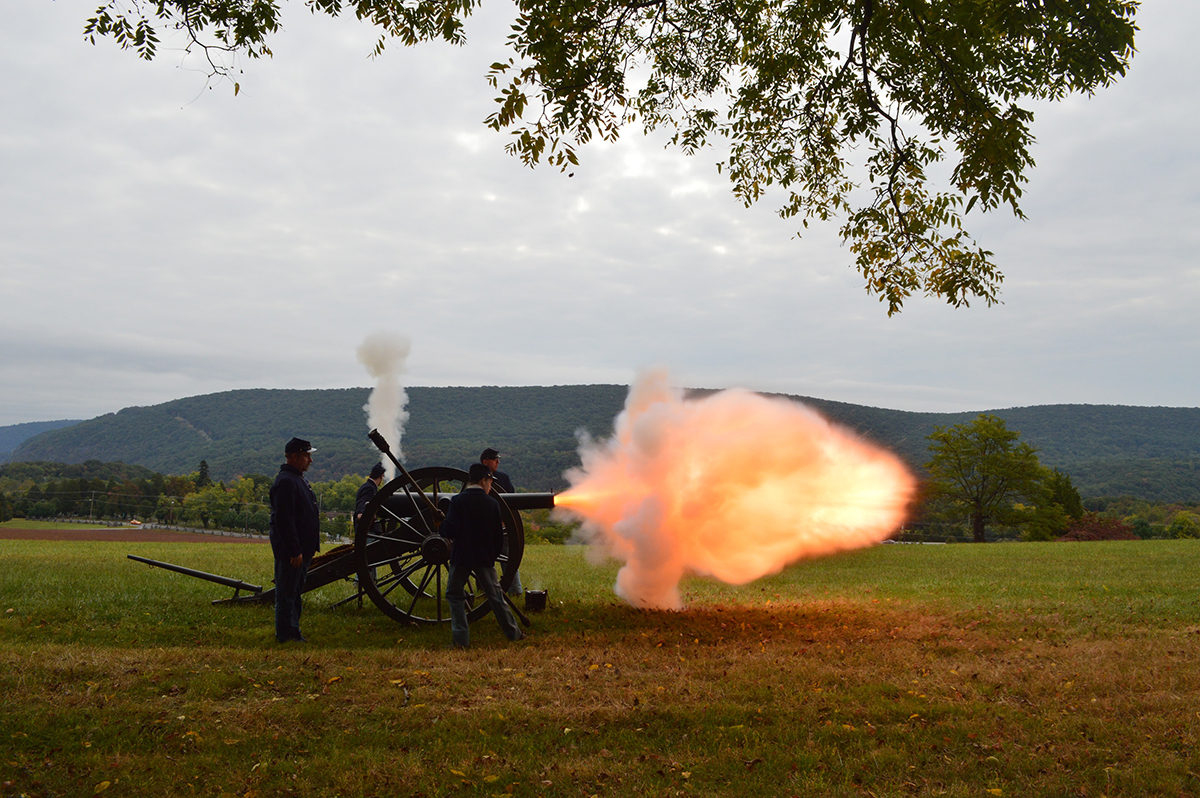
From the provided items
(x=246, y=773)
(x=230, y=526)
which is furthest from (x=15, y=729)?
(x=230, y=526)

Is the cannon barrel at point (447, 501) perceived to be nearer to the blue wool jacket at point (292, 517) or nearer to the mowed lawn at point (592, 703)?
the blue wool jacket at point (292, 517)

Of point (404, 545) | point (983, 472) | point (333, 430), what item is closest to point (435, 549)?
point (404, 545)

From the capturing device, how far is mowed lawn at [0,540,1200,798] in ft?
14.4

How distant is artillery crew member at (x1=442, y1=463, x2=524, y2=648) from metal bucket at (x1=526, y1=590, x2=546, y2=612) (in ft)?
4.73

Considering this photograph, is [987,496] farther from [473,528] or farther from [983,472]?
[473,528]

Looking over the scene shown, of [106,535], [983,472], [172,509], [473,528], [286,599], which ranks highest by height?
[473,528]

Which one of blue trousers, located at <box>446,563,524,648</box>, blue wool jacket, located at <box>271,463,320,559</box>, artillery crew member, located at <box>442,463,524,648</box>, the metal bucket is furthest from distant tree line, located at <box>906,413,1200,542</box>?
blue wool jacket, located at <box>271,463,320,559</box>

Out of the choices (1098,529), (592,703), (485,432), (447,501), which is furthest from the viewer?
(485,432)

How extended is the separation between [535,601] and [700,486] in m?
2.49

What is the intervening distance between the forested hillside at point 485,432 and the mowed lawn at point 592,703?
37.4 meters

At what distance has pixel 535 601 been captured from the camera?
9156mm

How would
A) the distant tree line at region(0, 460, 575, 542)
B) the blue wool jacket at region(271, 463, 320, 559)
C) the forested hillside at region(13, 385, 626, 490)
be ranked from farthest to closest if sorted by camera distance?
the forested hillside at region(13, 385, 626, 490), the distant tree line at region(0, 460, 575, 542), the blue wool jacket at region(271, 463, 320, 559)

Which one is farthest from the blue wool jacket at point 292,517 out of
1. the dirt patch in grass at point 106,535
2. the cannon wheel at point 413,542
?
the dirt patch in grass at point 106,535

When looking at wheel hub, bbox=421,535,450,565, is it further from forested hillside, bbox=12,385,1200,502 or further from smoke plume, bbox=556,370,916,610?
forested hillside, bbox=12,385,1200,502
